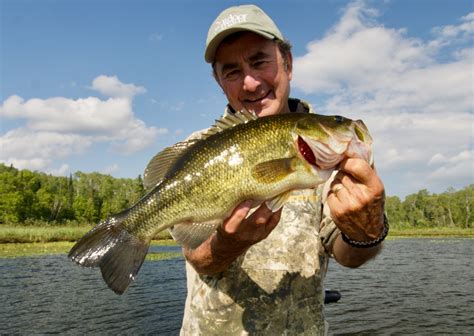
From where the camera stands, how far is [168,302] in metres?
17.2

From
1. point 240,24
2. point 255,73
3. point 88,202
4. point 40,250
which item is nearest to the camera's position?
point 240,24

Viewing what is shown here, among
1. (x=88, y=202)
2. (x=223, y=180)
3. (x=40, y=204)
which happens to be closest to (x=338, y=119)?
(x=223, y=180)

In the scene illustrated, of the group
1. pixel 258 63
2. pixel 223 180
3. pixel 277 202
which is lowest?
pixel 277 202

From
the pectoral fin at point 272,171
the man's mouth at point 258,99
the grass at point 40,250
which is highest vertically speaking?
the man's mouth at point 258,99

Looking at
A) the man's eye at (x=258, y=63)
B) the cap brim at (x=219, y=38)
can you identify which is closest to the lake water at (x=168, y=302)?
the cap brim at (x=219, y=38)

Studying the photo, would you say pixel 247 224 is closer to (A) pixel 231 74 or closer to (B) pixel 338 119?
(B) pixel 338 119

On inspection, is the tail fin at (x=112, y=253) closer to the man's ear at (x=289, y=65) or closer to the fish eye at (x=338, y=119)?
the fish eye at (x=338, y=119)

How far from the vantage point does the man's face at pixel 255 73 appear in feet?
12.0

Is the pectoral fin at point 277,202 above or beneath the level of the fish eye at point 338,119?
beneath

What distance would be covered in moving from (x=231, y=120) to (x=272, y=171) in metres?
0.57

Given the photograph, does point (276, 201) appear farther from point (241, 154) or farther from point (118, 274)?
point (118, 274)

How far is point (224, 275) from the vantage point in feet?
10.8

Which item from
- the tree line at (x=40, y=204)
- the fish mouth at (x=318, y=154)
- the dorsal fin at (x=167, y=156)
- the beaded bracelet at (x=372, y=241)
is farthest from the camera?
the tree line at (x=40, y=204)

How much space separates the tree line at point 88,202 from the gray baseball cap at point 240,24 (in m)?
59.0
